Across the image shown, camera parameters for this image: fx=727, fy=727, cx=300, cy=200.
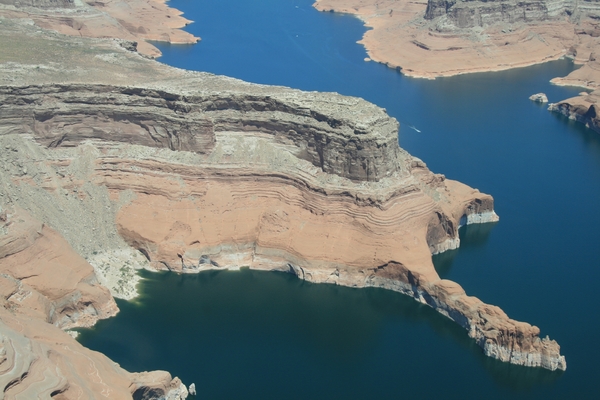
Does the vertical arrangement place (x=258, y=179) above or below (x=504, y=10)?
below

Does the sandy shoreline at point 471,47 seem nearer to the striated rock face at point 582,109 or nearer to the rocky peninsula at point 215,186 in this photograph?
the striated rock face at point 582,109

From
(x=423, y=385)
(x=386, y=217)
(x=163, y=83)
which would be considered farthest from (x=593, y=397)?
(x=163, y=83)

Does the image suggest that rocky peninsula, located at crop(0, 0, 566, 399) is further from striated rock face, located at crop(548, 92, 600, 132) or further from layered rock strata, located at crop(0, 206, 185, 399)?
striated rock face, located at crop(548, 92, 600, 132)

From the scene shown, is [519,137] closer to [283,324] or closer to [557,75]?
Answer: [557,75]

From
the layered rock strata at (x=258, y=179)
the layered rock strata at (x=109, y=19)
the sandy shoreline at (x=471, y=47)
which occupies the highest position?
the layered rock strata at (x=258, y=179)

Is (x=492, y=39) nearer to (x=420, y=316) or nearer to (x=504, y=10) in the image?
(x=504, y=10)

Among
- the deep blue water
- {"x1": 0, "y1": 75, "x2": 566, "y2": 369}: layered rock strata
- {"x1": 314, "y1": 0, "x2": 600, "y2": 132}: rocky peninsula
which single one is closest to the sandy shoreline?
{"x1": 314, "y1": 0, "x2": 600, "y2": 132}: rocky peninsula

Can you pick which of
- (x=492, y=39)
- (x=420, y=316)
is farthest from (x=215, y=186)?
(x=492, y=39)

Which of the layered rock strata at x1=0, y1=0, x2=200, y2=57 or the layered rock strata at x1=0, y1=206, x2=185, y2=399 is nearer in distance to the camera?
the layered rock strata at x1=0, y1=206, x2=185, y2=399

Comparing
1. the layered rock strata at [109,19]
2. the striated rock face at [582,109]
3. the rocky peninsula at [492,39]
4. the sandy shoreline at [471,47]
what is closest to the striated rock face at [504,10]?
the rocky peninsula at [492,39]
